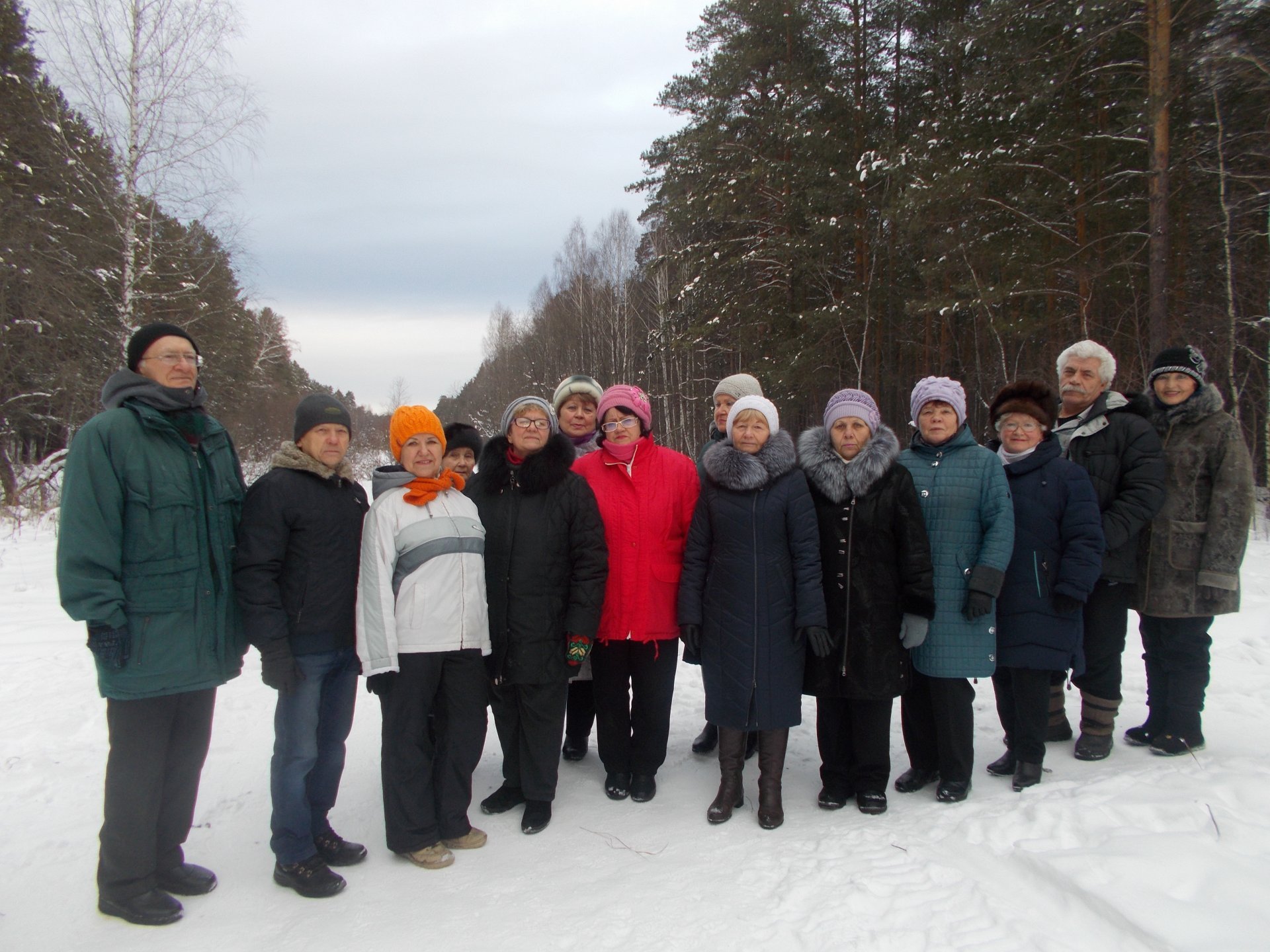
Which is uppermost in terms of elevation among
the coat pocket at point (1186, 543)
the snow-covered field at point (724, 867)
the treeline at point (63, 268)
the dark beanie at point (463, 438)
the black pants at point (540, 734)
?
the treeline at point (63, 268)

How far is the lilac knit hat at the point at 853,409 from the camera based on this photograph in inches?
138

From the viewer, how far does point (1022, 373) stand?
47.9ft

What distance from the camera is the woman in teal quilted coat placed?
340cm

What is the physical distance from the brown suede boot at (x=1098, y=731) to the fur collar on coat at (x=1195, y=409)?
1549 millimetres

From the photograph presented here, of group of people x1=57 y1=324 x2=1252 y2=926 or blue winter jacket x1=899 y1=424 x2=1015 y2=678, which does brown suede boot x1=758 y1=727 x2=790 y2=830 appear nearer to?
group of people x1=57 y1=324 x2=1252 y2=926

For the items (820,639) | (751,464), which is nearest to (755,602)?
(820,639)

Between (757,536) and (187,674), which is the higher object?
(757,536)

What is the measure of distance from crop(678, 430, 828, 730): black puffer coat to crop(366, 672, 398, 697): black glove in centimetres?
137

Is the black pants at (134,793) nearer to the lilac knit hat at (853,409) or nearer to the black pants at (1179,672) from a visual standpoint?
the lilac knit hat at (853,409)

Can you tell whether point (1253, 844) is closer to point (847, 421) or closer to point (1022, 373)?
point (847, 421)

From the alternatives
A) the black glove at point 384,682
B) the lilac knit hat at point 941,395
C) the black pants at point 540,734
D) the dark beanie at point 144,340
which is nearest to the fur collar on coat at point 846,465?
the lilac knit hat at point 941,395

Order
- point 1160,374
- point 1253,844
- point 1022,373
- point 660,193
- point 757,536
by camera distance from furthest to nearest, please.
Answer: point 660,193 < point 1022,373 < point 1160,374 < point 757,536 < point 1253,844

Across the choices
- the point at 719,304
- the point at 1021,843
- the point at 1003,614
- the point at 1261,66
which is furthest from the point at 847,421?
the point at 719,304

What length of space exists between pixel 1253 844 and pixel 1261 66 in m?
10.1
